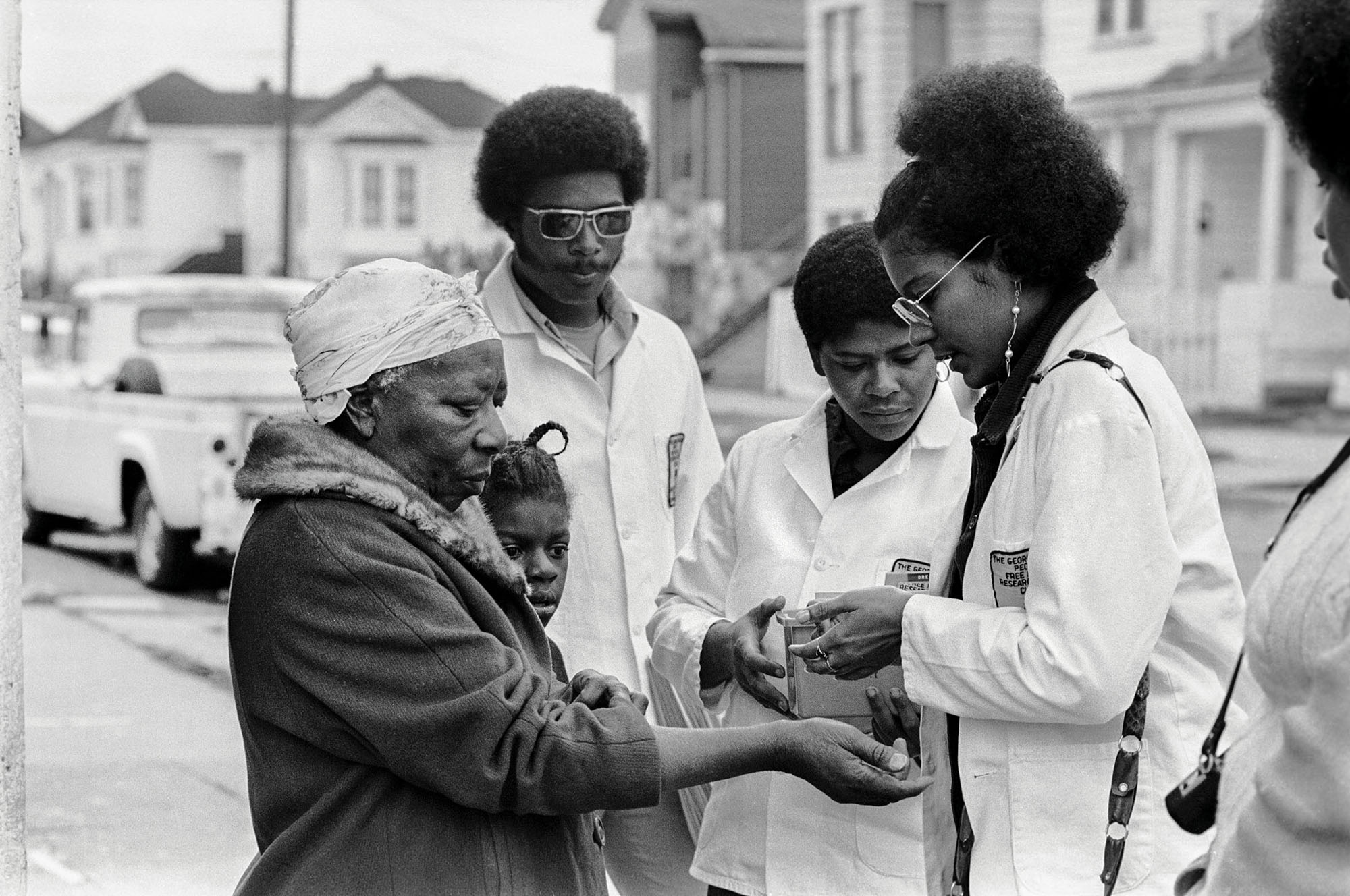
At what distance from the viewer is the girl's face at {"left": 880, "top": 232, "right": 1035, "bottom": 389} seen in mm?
2727

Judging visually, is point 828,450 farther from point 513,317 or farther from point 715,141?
point 715,141

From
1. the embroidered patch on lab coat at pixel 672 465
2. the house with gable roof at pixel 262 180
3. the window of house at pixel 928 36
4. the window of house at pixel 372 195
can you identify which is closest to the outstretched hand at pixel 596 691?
the embroidered patch on lab coat at pixel 672 465

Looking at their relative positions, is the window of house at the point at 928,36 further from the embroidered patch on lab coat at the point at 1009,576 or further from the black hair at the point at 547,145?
the embroidered patch on lab coat at the point at 1009,576

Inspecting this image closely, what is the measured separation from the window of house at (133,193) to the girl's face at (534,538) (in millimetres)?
48631

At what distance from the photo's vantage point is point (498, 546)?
8.84 ft

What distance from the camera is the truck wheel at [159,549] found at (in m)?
11.6

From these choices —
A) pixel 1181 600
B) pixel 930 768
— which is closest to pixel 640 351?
pixel 930 768

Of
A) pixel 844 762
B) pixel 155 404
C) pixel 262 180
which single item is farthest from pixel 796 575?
pixel 262 180

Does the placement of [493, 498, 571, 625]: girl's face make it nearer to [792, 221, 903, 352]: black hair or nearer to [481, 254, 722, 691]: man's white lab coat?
[481, 254, 722, 691]: man's white lab coat

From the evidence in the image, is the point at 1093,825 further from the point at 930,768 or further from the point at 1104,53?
the point at 1104,53

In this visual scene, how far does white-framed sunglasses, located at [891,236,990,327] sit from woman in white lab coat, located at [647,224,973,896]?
0.49 metres

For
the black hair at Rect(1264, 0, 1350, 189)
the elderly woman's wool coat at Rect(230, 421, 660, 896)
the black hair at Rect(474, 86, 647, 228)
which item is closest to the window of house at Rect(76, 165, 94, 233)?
the black hair at Rect(474, 86, 647, 228)

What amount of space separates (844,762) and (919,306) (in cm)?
74

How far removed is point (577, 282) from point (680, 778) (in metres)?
1.89
